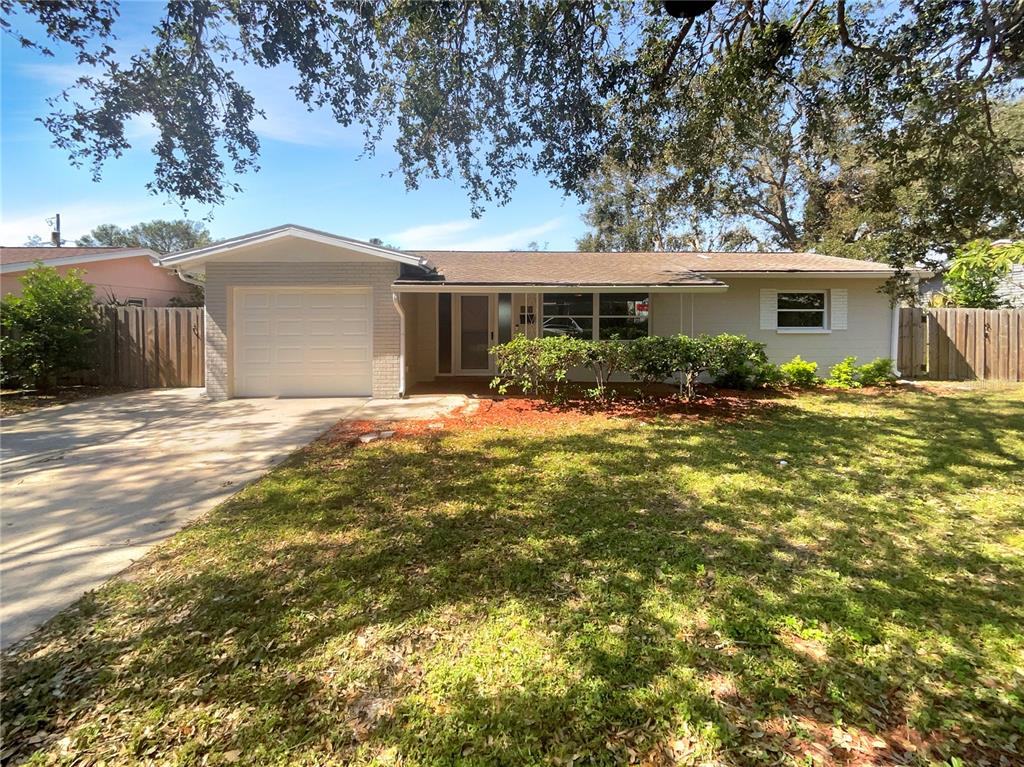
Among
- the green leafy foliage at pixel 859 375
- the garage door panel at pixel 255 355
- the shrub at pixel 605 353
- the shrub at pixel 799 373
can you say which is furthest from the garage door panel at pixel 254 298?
the green leafy foliage at pixel 859 375

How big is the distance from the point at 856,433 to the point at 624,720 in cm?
676

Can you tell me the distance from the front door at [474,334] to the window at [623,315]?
297 centimetres

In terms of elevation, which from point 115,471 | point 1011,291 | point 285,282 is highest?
point 1011,291

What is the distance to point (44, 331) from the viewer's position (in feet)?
33.2

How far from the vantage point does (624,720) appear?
2.07 m

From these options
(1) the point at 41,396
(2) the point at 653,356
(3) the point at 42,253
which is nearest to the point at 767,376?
(2) the point at 653,356

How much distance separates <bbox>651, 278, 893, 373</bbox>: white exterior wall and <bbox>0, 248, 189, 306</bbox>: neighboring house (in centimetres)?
1296

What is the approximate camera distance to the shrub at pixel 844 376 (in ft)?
37.0

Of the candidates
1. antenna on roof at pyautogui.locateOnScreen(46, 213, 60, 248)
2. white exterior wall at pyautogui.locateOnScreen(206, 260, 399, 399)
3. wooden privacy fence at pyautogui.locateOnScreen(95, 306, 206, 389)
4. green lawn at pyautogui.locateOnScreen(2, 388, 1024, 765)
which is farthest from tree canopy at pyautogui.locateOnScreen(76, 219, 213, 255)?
green lawn at pyautogui.locateOnScreen(2, 388, 1024, 765)

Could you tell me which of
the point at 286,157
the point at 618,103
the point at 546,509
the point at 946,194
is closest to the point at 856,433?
the point at 946,194

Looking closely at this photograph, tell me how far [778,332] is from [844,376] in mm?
1780

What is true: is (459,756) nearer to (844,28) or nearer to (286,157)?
(286,157)

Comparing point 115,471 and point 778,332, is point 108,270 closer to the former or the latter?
point 115,471

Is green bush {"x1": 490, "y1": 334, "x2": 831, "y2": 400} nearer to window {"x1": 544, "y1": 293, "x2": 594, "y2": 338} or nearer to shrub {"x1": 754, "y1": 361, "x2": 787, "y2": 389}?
shrub {"x1": 754, "y1": 361, "x2": 787, "y2": 389}
